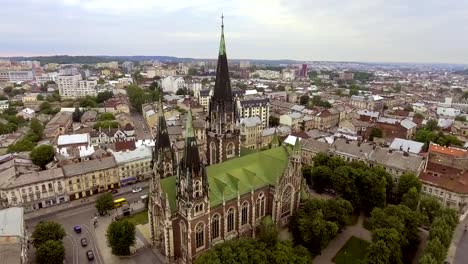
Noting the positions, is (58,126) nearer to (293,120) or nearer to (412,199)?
(293,120)

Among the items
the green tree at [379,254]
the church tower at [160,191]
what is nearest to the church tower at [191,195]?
the church tower at [160,191]

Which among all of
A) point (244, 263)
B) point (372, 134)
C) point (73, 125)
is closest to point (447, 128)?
point (372, 134)

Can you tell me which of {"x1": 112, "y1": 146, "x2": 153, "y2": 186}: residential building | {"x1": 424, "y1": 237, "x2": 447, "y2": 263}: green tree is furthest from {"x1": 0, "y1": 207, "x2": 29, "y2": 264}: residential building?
{"x1": 424, "y1": 237, "x2": 447, "y2": 263}: green tree

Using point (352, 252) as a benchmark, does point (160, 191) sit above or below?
above

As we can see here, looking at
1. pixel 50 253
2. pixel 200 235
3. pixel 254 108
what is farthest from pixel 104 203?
pixel 254 108

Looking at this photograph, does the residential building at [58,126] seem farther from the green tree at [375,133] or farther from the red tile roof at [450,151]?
the red tile roof at [450,151]
